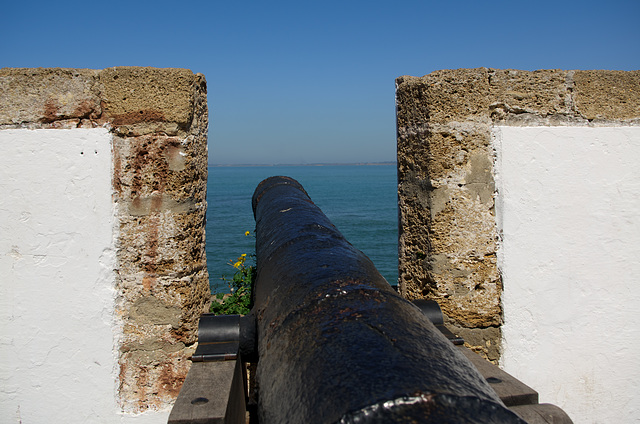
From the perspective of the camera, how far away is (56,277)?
8.98 ft

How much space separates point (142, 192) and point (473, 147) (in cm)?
202

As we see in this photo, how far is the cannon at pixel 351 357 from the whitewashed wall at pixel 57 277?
50.1 inches

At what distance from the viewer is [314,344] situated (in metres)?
1.18

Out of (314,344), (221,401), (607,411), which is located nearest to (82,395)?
(221,401)

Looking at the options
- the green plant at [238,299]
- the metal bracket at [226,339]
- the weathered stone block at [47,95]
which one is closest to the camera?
the metal bracket at [226,339]

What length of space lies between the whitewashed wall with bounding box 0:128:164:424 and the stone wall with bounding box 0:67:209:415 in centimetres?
3

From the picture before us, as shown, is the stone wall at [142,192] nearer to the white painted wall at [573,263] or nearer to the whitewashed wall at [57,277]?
the whitewashed wall at [57,277]

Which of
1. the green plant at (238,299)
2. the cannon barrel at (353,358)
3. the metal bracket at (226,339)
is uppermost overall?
the cannon barrel at (353,358)

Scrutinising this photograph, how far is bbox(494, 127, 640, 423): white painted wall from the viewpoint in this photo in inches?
115

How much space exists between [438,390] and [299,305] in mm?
613

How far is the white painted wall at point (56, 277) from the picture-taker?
268cm

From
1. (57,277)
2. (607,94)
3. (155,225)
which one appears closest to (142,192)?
(155,225)

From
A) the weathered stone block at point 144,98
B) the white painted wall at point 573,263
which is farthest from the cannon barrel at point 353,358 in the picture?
the white painted wall at point 573,263

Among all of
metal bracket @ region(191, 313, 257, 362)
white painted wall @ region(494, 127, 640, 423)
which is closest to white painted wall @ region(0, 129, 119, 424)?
metal bracket @ region(191, 313, 257, 362)
